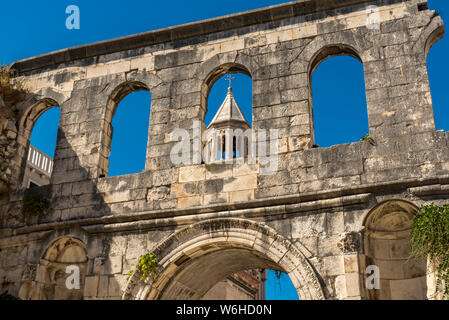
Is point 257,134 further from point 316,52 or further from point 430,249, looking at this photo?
point 430,249

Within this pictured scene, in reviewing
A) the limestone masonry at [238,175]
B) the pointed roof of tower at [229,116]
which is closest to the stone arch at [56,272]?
the limestone masonry at [238,175]

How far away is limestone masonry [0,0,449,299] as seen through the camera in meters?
8.68

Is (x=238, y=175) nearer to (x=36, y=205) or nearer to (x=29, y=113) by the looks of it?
(x=36, y=205)

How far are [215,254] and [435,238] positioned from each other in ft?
11.9

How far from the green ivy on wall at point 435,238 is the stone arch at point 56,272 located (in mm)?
5499

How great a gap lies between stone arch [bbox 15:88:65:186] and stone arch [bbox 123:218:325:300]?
3834mm

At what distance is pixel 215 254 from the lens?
983 centimetres

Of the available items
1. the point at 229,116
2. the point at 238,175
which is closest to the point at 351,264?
the point at 238,175

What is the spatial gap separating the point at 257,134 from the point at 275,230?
5.60ft

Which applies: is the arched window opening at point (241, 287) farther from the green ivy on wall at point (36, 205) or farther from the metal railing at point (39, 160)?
the green ivy on wall at point (36, 205)

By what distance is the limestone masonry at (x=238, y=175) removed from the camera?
868cm

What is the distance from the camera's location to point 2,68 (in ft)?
39.5

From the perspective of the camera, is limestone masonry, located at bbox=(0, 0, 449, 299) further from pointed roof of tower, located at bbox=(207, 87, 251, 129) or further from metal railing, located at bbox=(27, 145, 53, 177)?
pointed roof of tower, located at bbox=(207, 87, 251, 129)
